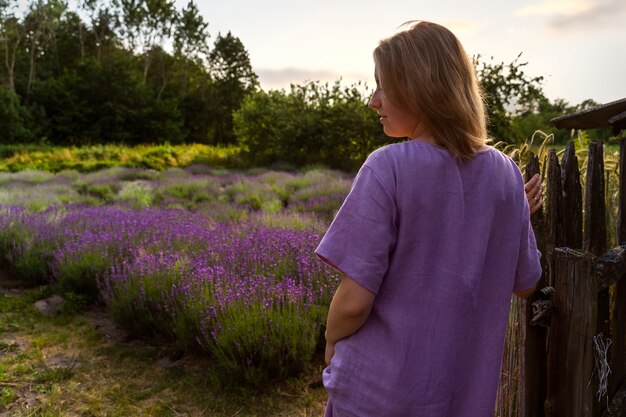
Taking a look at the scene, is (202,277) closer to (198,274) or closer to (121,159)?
(198,274)

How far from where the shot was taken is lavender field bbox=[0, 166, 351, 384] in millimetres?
3615

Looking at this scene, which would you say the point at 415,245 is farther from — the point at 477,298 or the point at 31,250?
the point at 31,250

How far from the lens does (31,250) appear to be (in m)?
6.17

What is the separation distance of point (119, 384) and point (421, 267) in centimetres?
319

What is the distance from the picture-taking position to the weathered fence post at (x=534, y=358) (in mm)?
2281

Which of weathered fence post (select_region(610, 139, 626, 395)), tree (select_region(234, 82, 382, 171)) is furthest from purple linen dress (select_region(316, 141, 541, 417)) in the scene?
tree (select_region(234, 82, 382, 171))

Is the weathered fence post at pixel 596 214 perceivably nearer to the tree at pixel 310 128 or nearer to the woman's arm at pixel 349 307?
the woman's arm at pixel 349 307

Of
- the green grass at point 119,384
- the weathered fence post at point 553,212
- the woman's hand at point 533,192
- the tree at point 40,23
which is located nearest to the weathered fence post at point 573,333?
the weathered fence post at point 553,212

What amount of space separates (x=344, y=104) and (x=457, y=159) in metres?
15.7

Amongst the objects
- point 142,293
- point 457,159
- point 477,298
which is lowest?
point 142,293

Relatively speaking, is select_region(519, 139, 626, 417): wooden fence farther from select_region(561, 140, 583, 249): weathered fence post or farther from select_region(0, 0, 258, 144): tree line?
select_region(0, 0, 258, 144): tree line

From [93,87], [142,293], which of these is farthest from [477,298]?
[93,87]

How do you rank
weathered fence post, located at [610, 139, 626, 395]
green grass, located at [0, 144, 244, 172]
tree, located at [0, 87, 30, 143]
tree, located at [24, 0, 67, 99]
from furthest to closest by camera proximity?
1. tree, located at [24, 0, 67, 99]
2. tree, located at [0, 87, 30, 143]
3. green grass, located at [0, 144, 244, 172]
4. weathered fence post, located at [610, 139, 626, 395]

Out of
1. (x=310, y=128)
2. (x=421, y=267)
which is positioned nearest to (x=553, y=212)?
(x=421, y=267)
